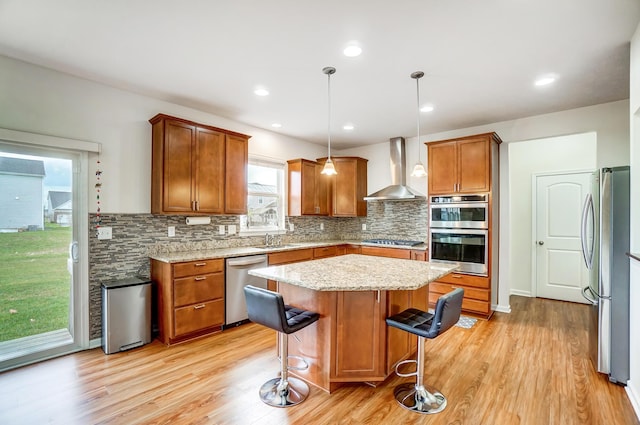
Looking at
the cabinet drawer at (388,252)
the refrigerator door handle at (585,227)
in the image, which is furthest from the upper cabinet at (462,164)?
the refrigerator door handle at (585,227)

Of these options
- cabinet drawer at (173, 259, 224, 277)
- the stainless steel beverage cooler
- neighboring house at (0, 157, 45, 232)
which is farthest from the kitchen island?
neighboring house at (0, 157, 45, 232)

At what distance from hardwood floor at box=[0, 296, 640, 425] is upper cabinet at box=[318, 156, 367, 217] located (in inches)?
109

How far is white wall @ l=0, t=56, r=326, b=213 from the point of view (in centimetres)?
268

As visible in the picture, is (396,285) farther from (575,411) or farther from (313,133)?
(313,133)

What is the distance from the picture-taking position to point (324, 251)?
492cm

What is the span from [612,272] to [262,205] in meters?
4.09

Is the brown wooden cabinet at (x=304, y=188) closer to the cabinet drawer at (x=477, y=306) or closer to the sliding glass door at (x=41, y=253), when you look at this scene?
the cabinet drawer at (x=477, y=306)

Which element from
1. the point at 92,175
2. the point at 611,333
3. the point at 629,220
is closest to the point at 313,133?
the point at 92,175

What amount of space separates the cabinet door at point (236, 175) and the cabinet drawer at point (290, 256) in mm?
723

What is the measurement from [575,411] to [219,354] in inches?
112

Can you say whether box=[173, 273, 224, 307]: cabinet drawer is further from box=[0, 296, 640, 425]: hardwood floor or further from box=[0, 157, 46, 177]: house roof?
box=[0, 157, 46, 177]: house roof

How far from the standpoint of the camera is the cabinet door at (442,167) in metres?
4.24

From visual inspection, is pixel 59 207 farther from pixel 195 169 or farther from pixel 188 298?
pixel 188 298

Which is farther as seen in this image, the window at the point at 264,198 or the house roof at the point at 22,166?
the window at the point at 264,198
